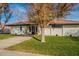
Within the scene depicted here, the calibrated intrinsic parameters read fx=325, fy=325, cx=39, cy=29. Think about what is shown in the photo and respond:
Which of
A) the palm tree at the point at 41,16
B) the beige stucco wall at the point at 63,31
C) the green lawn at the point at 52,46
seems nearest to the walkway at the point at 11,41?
the green lawn at the point at 52,46

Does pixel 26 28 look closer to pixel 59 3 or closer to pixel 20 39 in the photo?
pixel 20 39

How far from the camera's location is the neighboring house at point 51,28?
8.22 metres

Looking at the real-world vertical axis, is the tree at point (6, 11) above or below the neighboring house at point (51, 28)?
above

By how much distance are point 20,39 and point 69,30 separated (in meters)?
1.27

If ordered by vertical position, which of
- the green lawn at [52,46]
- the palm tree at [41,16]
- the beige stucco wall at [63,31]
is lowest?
the green lawn at [52,46]

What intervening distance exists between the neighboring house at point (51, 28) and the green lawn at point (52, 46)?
6.0 inches

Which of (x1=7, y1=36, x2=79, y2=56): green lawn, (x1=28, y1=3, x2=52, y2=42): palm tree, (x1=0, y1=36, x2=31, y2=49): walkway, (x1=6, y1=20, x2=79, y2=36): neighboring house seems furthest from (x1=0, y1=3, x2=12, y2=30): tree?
(x1=7, y1=36, x2=79, y2=56): green lawn

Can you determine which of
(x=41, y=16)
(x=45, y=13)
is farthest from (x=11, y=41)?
(x=45, y=13)

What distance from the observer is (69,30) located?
826 centimetres

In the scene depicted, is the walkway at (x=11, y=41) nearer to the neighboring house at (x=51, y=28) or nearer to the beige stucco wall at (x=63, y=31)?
the neighboring house at (x=51, y=28)

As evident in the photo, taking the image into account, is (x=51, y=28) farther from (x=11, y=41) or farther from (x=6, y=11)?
(x=6, y=11)

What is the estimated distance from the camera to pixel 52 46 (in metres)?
8.20

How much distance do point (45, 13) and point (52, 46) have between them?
0.86 meters

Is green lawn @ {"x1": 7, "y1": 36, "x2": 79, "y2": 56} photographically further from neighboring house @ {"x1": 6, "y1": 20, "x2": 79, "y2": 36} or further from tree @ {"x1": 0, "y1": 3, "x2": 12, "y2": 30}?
tree @ {"x1": 0, "y1": 3, "x2": 12, "y2": 30}
